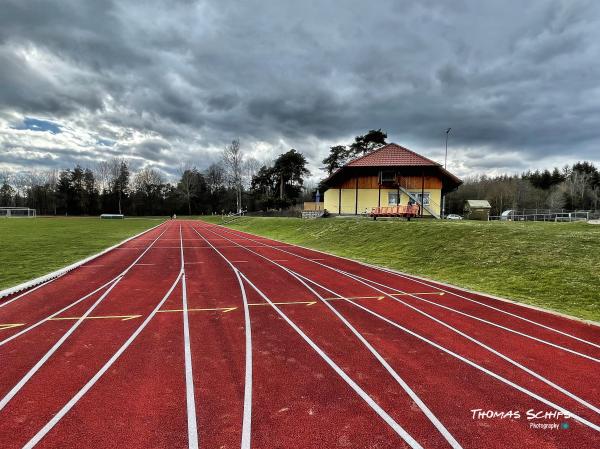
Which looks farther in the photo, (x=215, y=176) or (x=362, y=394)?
(x=215, y=176)

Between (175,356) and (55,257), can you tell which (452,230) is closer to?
(175,356)

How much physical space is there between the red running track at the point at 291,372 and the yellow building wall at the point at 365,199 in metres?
24.4

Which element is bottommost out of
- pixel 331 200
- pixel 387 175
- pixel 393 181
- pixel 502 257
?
pixel 502 257

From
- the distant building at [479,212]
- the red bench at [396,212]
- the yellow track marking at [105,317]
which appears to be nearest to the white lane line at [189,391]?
the yellow track marking at [105,317]

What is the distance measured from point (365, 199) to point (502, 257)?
20828 mm

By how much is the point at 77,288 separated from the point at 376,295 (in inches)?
326

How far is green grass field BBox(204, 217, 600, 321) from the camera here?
8828mm

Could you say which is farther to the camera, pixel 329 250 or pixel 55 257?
pixel 329 250

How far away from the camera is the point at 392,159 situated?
3192 centimetres

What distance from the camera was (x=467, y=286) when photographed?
9.98 m

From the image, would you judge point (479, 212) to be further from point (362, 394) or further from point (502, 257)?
point (362, 394)

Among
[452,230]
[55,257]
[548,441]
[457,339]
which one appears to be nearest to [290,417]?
[548,441]

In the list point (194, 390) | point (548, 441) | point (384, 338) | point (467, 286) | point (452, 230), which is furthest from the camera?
point (452, 230)

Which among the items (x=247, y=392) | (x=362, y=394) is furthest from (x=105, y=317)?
(x=362, y=394)
